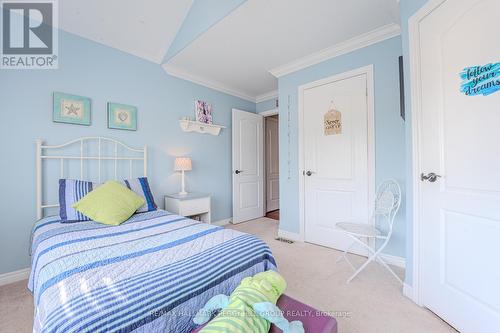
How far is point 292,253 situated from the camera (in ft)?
8.56

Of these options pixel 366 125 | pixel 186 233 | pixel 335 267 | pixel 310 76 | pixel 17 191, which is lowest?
pixel 335 267

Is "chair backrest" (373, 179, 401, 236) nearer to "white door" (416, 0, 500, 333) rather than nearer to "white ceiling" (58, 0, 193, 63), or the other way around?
"white door" (416, 0, 500, 333)

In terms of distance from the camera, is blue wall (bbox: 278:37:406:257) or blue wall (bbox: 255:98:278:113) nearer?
blue wall (bbox: 278:37:406:257)

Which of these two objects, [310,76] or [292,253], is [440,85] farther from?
[292,253]

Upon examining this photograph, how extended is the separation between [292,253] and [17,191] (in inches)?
113

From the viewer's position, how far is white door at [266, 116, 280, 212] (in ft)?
16.4

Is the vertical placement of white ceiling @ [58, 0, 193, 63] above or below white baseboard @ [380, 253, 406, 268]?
above

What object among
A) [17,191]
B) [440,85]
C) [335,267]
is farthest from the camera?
[335,267]

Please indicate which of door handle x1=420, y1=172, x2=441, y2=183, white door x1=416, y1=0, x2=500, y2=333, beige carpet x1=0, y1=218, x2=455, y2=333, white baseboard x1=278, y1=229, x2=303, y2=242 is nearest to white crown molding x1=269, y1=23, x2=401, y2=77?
white door x1=416, y1=0, x2=500, y2=333

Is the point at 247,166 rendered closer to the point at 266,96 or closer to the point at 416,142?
the point at 266,96

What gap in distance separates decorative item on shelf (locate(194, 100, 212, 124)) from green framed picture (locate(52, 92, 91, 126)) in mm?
1433

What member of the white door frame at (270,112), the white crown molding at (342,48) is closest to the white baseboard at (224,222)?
the white door frame at (270,112)

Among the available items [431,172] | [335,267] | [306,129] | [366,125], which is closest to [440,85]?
[431,172]

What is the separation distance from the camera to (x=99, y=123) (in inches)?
97.9
